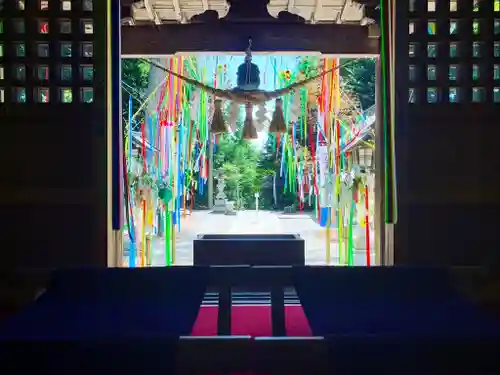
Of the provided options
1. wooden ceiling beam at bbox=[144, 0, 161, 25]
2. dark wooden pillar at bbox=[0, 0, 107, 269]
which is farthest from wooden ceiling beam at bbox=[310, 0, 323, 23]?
dark wooden pillar at bbox=[0, 0, 107, 269]

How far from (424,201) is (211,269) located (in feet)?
4.12

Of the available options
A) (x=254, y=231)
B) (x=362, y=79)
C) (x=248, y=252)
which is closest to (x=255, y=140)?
(x=254, y=231)

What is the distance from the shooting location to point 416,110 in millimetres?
2553

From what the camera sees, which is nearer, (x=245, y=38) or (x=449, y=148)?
(x=449, y=148)

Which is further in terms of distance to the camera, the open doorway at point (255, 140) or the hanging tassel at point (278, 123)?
the open doorway at point (255, 140)

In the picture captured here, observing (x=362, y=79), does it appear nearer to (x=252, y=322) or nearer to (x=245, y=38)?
(x=245, y=38)

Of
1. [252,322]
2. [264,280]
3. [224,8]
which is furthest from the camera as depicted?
[224,8]

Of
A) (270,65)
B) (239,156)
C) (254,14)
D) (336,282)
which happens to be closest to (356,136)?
(270,65)

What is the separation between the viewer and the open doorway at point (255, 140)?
4.87m

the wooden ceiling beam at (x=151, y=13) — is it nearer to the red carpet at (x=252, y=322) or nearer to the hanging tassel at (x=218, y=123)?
the hanging tassel at (x=218, y=123)

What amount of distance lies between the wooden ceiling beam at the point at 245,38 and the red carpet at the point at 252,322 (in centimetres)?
157

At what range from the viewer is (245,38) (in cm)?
304

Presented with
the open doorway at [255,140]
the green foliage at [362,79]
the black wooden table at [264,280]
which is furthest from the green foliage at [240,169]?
the black wooden table at [264,280]

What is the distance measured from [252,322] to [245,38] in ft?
5.59
